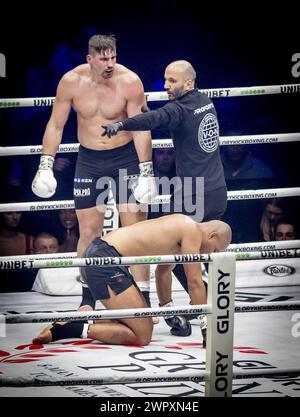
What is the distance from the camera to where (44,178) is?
5625mm

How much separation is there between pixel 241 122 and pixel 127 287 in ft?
5.93

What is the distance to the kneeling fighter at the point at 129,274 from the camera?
503 centimetres

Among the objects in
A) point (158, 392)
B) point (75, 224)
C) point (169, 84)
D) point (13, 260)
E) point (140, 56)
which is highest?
point (140, 56)

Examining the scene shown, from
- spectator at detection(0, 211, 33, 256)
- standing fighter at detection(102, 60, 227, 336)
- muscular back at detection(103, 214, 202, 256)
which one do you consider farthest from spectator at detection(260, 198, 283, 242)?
spectator at detection(0, 211, 33, 256)

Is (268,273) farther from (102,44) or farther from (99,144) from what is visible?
(102,44)

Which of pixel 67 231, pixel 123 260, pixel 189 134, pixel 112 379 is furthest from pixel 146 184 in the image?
pixel 112 379

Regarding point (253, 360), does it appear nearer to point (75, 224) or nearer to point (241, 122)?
point (75, 224)

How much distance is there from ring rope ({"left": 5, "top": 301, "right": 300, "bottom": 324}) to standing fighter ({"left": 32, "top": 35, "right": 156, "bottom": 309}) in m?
1.70

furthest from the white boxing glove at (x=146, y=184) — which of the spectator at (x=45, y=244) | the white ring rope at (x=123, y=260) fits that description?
the white ring rope at (x=123, y=260)

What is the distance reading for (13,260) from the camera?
143 inches

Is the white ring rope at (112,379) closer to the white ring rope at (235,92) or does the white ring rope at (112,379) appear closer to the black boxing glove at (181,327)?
the black boxing glove at (181,327)

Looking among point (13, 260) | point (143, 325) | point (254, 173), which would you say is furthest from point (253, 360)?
point (254, 173)

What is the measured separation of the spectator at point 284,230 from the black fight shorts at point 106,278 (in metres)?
1.40

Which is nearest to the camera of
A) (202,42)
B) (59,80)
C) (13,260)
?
(13,260)
